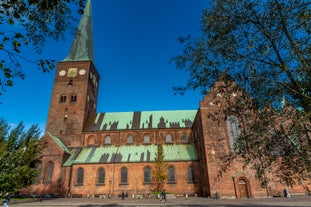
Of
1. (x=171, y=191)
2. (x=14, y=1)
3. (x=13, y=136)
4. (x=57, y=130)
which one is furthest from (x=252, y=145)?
(x=57, y=130)

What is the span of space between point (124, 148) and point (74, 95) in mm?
16180

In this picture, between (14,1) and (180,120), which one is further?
(180,120)

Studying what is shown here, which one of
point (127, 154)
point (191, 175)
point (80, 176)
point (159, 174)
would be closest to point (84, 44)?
point (127, 154)

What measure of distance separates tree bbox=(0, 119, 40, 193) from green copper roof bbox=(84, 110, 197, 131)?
1411cm

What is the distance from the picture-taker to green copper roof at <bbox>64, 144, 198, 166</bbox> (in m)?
33.1

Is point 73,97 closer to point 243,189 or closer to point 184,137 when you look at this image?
point 184,137

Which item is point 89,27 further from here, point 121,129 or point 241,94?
point 241,94

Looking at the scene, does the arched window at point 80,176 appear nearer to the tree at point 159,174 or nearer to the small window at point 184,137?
the tree at point 159,174

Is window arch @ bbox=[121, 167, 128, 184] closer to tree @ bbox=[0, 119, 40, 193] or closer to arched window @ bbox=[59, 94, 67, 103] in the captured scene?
tree @ bbox=[0, 119, 40, 193]

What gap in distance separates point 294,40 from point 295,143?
12.0 ft

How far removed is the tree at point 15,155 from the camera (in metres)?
17.4

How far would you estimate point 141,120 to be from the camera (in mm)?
41562

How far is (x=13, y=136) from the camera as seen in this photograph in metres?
20.8

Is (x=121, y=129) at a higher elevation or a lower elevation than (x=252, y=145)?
higher
